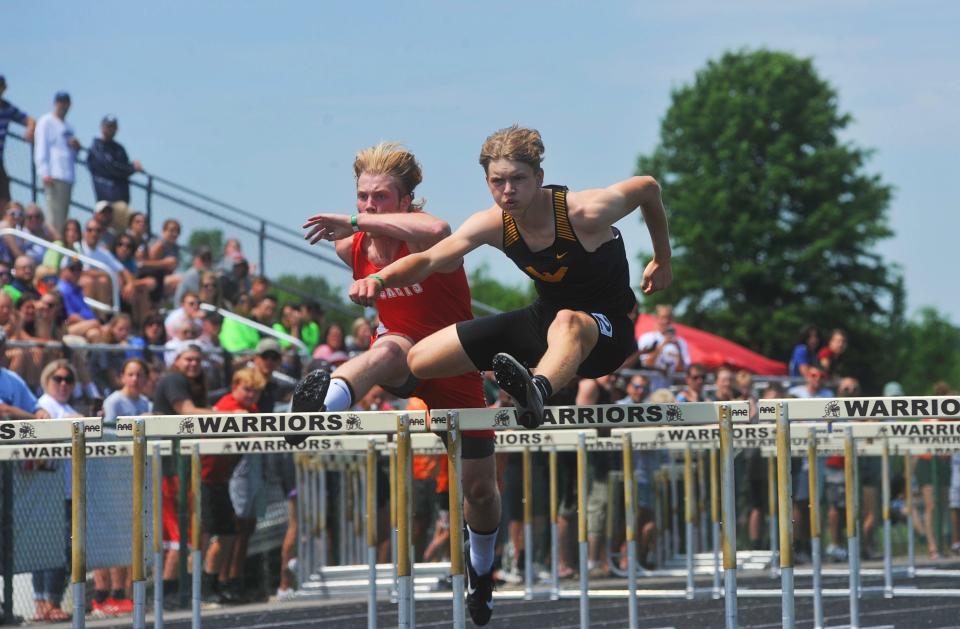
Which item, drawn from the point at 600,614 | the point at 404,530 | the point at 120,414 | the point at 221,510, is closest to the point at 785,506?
the point at 404,530

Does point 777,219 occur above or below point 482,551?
above

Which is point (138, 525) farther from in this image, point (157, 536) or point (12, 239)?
point (12, 239)

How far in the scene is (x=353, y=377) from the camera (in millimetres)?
7559

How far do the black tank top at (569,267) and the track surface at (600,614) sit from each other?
4.47 m

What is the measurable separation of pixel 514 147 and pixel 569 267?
0.59 meters

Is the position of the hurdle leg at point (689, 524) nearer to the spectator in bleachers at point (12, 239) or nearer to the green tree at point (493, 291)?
the spectator in bleachers at point (12, 239)

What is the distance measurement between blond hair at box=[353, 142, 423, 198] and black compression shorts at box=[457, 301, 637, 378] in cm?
94

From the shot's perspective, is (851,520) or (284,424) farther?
(851,520)

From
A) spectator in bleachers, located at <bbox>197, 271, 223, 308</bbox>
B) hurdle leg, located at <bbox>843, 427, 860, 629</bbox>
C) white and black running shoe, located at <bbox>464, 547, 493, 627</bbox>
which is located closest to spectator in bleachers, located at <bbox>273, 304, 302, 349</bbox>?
spectator in bleachers, located at <bbox>197, 271, 223, 308</bbox>

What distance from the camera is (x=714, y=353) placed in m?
31.0

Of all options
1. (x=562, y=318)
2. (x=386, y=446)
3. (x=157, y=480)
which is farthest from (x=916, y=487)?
(x=562, y=318)

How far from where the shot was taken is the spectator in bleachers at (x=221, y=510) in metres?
13.6

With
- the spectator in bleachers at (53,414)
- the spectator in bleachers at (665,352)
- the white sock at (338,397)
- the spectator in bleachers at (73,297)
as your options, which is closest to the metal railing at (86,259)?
the spectator in bleachers at (73,297)

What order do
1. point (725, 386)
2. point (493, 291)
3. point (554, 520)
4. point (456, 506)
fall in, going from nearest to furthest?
point (456, 506), point (554, 520), point (725, 386), point (493, 291)
